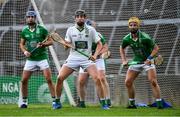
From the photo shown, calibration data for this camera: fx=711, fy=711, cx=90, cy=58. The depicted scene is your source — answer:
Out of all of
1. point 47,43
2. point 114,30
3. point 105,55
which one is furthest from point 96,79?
point 114,30

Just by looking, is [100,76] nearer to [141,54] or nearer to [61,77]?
[141,54]

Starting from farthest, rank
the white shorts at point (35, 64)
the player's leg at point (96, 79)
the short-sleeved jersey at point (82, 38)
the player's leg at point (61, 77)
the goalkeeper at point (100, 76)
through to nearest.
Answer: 1. the goalkeeper at point (100, 76)
2. the white shorts at point (35, 64)
3. the short-sleeved jersey at point (82, 38)
4. the player's leg at point (61, 77)
5. the player's leg at point (96, 79)

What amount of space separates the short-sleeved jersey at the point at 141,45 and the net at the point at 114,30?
1.77 m

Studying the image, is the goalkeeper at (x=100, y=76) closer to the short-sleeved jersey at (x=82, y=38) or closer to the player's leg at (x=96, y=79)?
the short-sleeved jersey at (x=82, y=38)

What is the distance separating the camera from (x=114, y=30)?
58.9 ft

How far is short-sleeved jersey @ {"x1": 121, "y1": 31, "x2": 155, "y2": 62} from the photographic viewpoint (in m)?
15.1

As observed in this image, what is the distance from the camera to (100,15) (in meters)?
18.0

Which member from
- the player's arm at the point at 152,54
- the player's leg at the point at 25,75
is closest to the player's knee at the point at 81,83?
the player's leg at the point at 25,75

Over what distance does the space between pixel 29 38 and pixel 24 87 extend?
1.09m

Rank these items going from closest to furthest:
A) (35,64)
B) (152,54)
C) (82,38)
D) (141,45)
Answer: (82,38), (152,54), (141,45), (35,64)

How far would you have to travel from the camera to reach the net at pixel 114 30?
668 inches

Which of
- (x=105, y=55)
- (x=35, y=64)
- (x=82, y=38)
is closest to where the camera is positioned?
(x=82, y=38)

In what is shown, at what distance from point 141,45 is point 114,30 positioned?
2847 mm

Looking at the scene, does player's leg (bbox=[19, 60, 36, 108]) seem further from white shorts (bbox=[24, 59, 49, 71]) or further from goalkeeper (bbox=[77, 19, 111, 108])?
goalkeeper (bbox=[77, 19, 111, 108])
